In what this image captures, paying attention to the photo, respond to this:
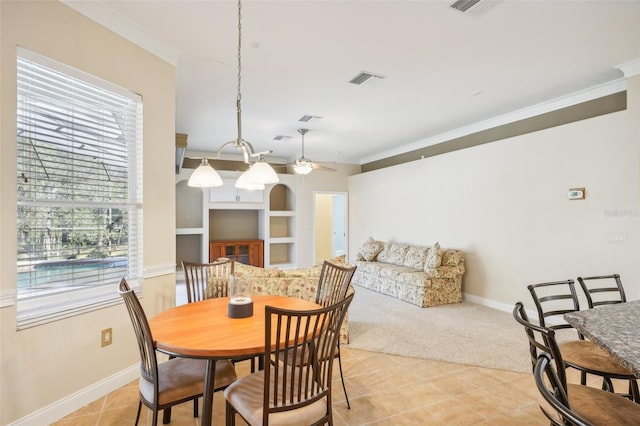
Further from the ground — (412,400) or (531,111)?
(531,111)

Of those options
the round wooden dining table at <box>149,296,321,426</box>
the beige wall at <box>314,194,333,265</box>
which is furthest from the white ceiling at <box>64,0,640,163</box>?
the beige wall at <box>314,194,333,265</box>

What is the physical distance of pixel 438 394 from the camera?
264cm

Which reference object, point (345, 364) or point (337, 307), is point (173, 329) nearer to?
point (337, 307)

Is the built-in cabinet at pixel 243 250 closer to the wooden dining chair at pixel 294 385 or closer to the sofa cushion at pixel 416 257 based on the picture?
the sofa cushion at pixel 416 257

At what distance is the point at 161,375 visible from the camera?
6.28 feet

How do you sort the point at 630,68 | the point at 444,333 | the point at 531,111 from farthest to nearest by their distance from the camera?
the point at 531,111 < the point at 444,333 < the point at 630,68

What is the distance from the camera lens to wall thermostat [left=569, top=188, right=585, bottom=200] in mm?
3998

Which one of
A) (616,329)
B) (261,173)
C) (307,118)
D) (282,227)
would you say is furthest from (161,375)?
(282,227)

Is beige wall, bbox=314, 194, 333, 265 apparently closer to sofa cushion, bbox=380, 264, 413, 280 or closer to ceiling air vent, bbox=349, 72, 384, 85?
sofa cushion, bbox=380, 264, 413, 280

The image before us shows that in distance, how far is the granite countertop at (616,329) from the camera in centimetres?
114

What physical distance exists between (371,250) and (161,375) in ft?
18.2

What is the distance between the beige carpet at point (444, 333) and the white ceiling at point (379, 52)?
2.91 metres

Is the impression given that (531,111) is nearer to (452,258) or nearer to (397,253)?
(452,258)

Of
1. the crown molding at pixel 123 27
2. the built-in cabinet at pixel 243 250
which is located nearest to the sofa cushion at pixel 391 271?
the built-in cabinet at pixel 243 250
